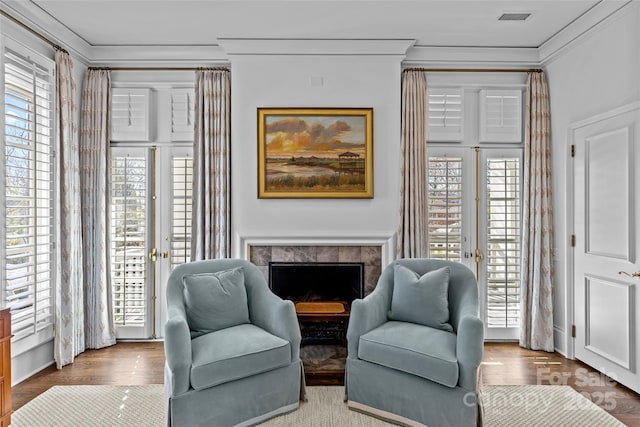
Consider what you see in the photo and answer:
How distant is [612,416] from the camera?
2.73 meters

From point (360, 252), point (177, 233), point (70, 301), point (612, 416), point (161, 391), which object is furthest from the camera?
point (177, 233)

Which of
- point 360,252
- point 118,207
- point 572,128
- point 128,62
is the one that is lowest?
point 360,252

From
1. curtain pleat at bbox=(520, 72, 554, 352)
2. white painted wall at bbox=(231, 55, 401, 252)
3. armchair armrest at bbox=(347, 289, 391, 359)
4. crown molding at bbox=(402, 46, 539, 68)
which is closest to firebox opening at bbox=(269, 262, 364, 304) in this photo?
white painted wall at bbox=(231, 55, 401, 252)

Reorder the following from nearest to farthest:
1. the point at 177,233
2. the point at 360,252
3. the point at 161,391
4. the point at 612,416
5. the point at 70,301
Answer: the point at 612,416 → the point at 161,391 → the point at 70,301 → the point at 360,252 → the point at 177,233

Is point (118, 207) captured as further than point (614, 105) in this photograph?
Yes

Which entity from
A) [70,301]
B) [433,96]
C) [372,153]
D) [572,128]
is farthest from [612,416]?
[70,301]

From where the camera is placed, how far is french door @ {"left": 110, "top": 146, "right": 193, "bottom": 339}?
14.0 feet

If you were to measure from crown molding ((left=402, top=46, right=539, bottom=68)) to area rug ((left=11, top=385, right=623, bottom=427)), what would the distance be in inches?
123

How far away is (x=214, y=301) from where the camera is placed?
9.42ft

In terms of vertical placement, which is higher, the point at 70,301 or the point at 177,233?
the point at 177,233

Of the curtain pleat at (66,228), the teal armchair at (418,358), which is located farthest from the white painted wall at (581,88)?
the curtain pleat at (66,228)

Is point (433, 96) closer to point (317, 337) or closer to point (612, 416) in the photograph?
point (317, 337)

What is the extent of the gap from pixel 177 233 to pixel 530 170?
3.76m

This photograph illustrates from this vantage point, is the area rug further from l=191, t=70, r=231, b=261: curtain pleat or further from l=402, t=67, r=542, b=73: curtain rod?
l=402, t=67, r=542, b=73: curtain rod
